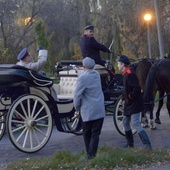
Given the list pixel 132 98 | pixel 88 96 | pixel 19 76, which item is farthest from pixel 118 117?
pixel 88 96

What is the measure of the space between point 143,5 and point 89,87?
22.7 m

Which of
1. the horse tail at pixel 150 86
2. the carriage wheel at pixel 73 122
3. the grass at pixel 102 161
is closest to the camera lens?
the grass at pixel 102 161

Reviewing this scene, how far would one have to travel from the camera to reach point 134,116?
8.82 m

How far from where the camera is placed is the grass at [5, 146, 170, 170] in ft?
25.0

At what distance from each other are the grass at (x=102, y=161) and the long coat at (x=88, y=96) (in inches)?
26.2

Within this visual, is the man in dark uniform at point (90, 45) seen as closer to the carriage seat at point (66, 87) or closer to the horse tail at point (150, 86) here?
the carriage seat at point (66, 87)

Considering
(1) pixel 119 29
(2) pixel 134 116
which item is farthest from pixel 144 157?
(1) pixel 119 29

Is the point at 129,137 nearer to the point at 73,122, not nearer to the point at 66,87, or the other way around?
the point at 73,122

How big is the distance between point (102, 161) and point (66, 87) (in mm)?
3751

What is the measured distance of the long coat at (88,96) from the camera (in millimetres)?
7941

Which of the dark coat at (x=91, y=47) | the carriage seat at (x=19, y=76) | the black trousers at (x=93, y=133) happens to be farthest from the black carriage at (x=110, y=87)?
the black trousers at (x=93, y=133)

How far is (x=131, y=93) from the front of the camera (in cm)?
875

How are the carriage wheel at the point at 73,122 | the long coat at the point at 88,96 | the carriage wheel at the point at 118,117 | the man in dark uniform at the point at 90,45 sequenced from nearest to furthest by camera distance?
the long coat at the point at 88,96 < the carriage wheel at the point at 73,122 < the man in dark uniform at the point at 90,45 < the carriage wheel at the point at 118,117

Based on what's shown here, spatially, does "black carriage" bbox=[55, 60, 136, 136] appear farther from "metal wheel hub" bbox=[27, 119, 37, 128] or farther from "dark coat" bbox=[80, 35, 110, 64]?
"metal wheel hub" bbox=[27, 119, 37, 128]
